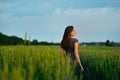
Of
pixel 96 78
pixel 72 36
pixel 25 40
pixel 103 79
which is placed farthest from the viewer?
pixel 96 78

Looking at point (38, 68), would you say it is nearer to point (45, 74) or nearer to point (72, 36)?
point (45, 74)

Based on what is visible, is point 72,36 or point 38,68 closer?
point 38,68

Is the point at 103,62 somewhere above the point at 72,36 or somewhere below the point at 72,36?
below

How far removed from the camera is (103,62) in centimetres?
1006

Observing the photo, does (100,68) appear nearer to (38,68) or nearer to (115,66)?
(115,66)

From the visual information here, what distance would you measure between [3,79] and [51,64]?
1872 mm

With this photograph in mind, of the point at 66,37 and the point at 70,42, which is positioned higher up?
the point at 66,37

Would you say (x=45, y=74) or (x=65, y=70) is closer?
(x=45, y=74)

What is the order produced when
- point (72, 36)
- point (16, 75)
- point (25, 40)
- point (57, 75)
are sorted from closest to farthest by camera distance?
1. point (16, 75)
2. point (57, 75)
3. point (25, 40)
4. point (72, 36)

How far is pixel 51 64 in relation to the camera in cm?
465

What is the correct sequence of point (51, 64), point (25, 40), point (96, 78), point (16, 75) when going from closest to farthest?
point (16, 75)
point (51, 64)
point (25, 40)
point (96, 78)

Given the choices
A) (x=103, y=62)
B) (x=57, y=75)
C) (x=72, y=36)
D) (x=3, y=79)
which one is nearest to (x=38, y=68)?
(x=57, y=75)

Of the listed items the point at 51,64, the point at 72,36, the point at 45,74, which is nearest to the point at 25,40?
the point at 72,36

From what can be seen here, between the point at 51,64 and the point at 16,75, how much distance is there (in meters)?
1.93
